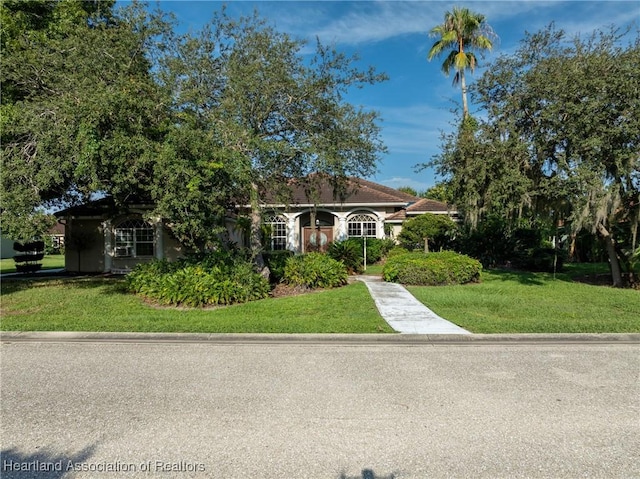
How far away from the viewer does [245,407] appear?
4293 millimetres

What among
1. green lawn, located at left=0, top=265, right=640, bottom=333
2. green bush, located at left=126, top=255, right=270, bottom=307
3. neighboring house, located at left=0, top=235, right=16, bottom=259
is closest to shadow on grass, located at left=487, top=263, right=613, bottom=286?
green lawn, located at left=0, top=265, right=640, bottom=333

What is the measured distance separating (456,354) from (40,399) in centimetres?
535

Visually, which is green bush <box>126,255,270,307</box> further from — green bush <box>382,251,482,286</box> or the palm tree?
the palm tree

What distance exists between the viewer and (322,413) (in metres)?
4.15

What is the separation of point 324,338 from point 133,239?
14349mm

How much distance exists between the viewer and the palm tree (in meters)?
25.2

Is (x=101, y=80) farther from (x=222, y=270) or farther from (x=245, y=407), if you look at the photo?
(x=245, y=407)

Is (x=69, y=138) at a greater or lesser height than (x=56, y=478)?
greater

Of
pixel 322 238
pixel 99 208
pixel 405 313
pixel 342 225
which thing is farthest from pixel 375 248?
pixel 99 208

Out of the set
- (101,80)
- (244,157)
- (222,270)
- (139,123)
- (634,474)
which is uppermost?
(101,80)

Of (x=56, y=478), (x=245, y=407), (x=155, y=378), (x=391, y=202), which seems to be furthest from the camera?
(x=391, y=202)

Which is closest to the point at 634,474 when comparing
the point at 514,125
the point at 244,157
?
the point at 244,157

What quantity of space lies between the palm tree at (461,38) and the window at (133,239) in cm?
1934

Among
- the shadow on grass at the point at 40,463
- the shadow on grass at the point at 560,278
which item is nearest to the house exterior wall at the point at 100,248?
the shadow on grass at the point at 560,278
